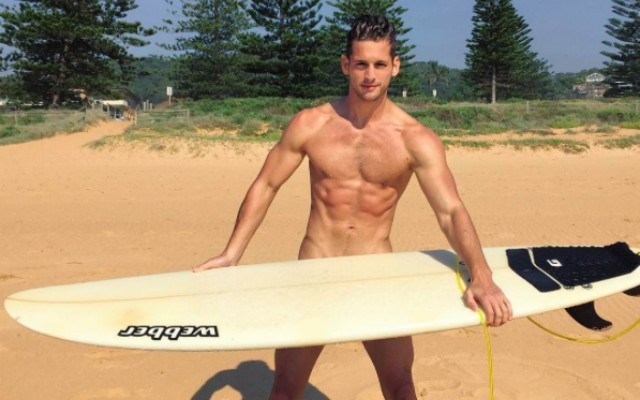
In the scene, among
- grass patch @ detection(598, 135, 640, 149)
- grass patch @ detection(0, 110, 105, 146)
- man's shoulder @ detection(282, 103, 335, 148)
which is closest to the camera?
man's shoulder @ detection(282, 103, 335, 148)

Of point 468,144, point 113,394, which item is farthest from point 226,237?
point 468,144

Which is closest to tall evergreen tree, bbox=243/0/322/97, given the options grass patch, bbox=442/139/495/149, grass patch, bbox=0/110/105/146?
grass patch, bbox=0/110/105/146

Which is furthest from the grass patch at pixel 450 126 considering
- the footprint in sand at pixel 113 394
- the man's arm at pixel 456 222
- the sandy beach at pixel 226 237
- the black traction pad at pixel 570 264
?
the man's arm at pixel 456 222

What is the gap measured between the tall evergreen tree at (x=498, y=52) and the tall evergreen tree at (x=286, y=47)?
10674 mm

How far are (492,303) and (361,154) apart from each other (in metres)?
0.78

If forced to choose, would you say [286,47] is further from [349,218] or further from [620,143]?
[349,218]

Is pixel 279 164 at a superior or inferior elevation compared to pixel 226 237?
superior

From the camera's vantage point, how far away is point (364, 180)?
241cm

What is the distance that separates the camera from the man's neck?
2.35 m

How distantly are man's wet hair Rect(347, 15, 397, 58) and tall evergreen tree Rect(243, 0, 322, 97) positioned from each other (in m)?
30.0

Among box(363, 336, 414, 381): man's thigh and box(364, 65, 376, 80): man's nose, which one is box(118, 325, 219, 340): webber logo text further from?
box(364, 65, 376, 80): man's nose

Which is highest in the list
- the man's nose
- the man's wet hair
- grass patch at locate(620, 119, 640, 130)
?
the man's wet hair

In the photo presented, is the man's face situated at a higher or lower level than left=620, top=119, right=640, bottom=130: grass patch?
higher

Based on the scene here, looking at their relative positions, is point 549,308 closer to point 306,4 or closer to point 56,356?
point 56,356
